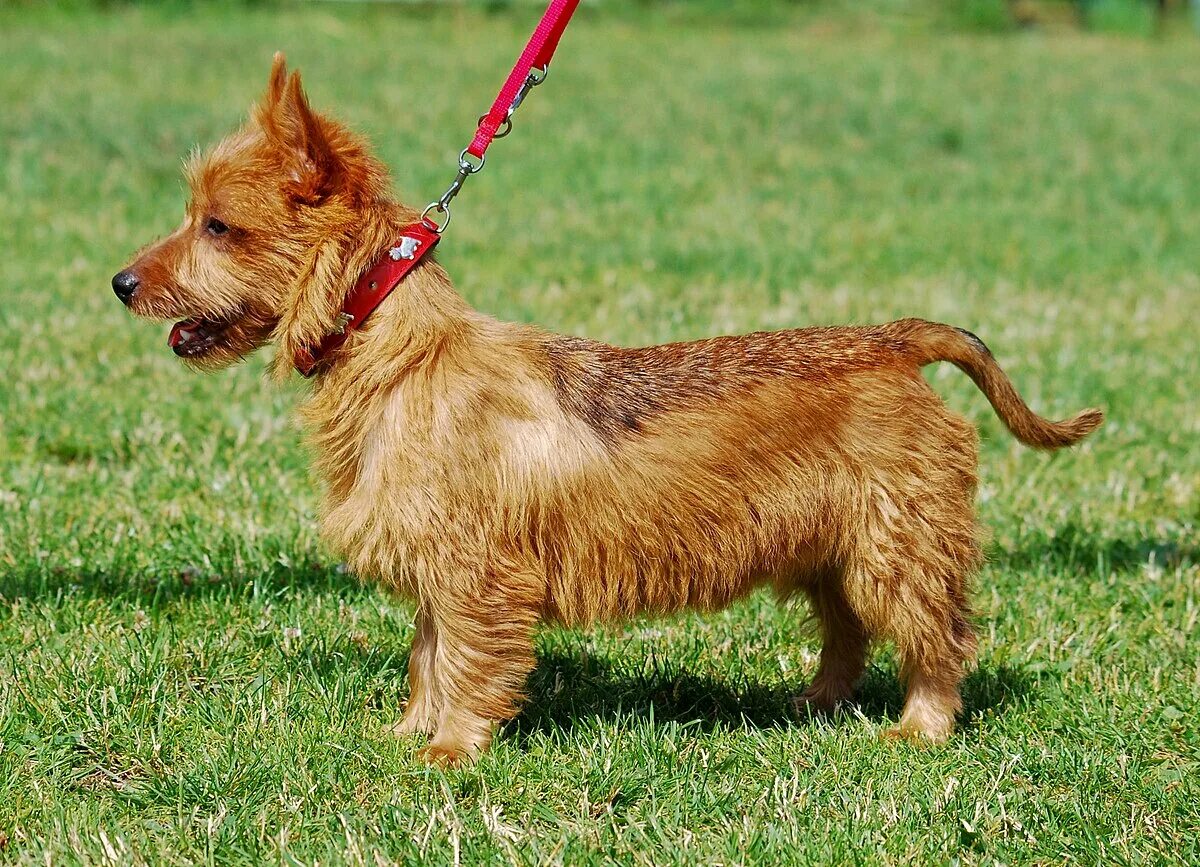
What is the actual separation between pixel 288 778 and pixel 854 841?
4.91 feet

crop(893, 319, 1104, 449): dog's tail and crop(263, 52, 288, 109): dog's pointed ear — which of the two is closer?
crop(263, 52, 288, 109): dog's pointed ear

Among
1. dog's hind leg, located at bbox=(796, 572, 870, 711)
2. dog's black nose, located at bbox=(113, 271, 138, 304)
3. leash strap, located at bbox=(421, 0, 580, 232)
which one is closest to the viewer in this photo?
dog's black nose, located at bbox=(113, 271, 138, 304)

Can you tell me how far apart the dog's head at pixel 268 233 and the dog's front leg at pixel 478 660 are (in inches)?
33.2

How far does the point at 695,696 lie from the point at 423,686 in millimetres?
945

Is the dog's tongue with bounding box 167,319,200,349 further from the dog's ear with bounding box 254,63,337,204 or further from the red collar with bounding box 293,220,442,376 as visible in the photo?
the dog's ear with bounding box 254,63,337,204

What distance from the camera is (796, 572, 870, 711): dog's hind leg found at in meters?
4.55

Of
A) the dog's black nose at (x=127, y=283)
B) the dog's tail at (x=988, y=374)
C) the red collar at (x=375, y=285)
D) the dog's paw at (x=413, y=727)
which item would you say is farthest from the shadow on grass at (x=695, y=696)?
the dog's black nose at (x=127, y=283)

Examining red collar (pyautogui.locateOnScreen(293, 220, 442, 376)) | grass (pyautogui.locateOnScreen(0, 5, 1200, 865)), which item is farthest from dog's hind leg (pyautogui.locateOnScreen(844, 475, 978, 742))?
red collar (pyautogui.locateOnScreen(293, 220, 442, 376))

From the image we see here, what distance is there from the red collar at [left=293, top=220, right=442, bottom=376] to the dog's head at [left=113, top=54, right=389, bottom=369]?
1.5 inches

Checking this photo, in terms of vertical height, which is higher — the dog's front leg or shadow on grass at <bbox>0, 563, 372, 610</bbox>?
the dog's front leg

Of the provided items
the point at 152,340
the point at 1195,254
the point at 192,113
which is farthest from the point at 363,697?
the point at 192,113

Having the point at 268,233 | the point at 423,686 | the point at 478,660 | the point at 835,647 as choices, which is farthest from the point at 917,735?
the point at 268,233

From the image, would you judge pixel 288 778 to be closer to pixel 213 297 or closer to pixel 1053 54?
pixel 213 297

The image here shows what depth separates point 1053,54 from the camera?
20.8 m
